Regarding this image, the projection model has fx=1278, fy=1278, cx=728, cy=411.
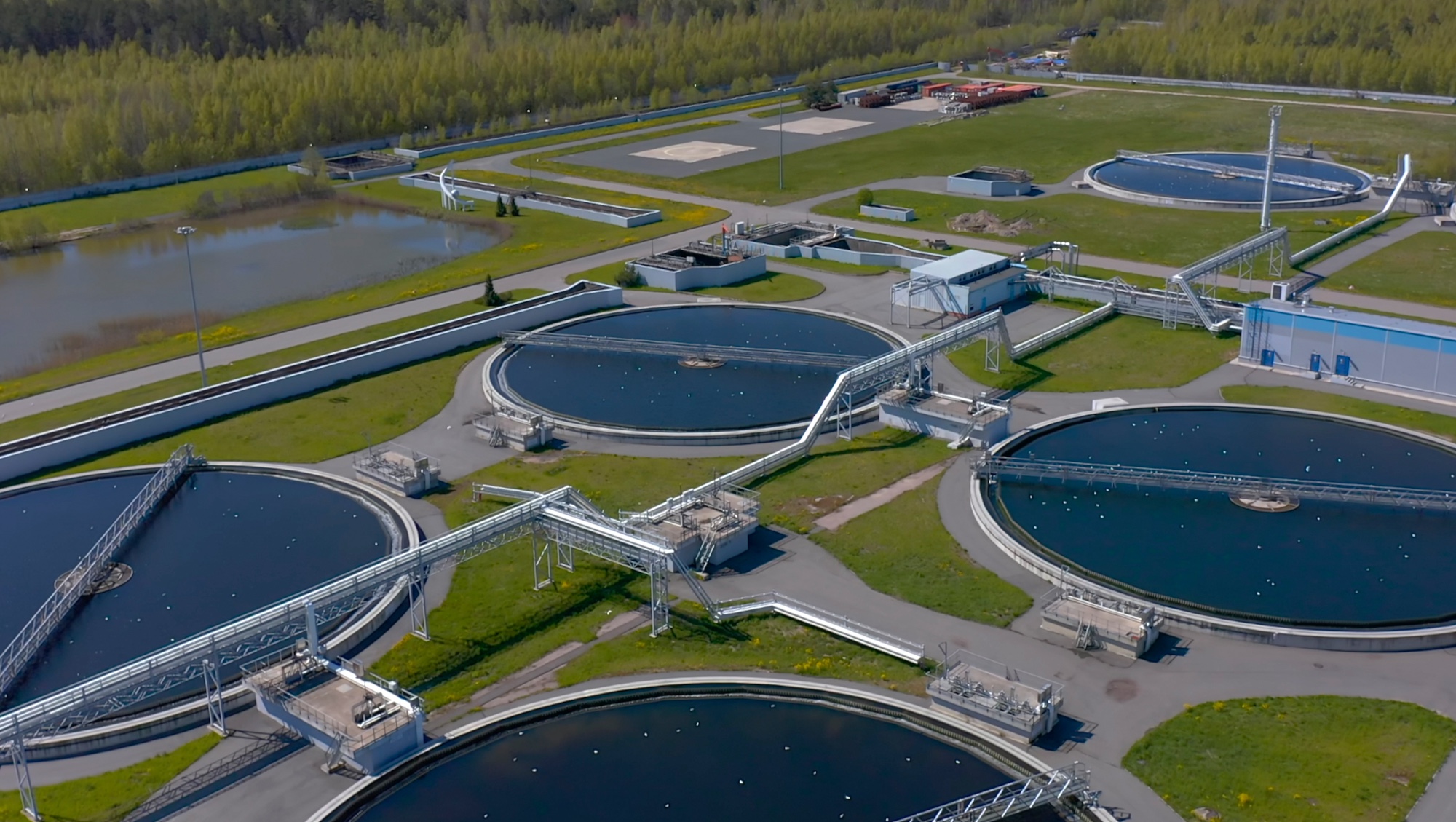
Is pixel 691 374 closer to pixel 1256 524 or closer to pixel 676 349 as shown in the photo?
pixel 676 349

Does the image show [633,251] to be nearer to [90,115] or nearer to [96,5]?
[90,115]

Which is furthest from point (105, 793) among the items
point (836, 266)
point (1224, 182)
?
point (1224, 182)

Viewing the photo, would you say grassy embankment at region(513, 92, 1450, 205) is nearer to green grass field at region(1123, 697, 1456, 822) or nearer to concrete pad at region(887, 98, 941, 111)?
concrete pad at region(887, 98, 941, 111)

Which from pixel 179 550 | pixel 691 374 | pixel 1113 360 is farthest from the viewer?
pixel 1113 360

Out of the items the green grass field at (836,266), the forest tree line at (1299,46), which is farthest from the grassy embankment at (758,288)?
the forest tree line at (1299,46)

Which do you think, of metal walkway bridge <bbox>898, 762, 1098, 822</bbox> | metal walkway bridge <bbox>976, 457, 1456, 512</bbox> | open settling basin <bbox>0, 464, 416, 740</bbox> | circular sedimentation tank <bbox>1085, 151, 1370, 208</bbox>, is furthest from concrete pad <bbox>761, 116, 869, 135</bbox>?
metal walkway bridge <bbox>898, 762, 1098, 822</bbox>

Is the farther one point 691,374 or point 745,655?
point 691,374

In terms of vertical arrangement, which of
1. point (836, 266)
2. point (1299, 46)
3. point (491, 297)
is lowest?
point (836, 266)
